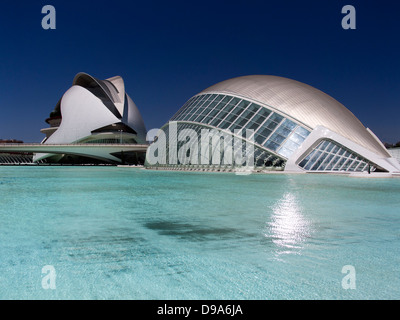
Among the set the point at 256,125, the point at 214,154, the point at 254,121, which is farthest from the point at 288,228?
the point at 214,154

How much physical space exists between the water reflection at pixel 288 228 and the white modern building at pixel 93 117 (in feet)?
225

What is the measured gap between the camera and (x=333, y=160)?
27438 millimetres

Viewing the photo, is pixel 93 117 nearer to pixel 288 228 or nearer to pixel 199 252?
pixel 288 228

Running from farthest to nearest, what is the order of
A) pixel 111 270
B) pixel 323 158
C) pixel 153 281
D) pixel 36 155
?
pixel 36 155
pixel 323 158
pixel 111 270
pixel 153 281

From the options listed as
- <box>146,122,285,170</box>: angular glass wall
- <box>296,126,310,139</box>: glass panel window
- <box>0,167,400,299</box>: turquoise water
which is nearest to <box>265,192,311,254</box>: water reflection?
<box>0,167,400,299</box>: turquoise water

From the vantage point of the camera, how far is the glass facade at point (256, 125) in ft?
91.0

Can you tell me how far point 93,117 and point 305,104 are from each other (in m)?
57.5

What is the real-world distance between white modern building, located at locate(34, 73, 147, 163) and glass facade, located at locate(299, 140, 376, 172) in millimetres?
52350

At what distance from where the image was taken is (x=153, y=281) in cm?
356

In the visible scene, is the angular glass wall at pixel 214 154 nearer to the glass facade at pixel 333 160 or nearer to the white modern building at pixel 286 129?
the white modern building at pixel 286 129

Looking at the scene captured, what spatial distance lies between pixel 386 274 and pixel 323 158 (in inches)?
977
